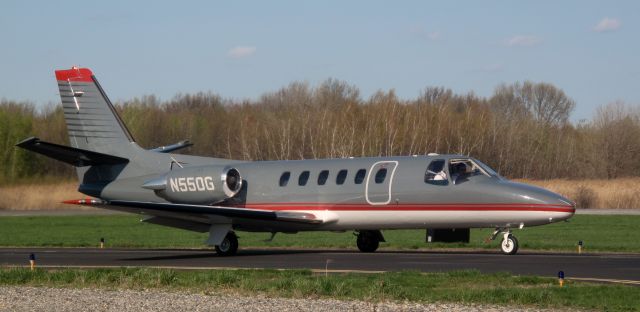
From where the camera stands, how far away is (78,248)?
1331 inches

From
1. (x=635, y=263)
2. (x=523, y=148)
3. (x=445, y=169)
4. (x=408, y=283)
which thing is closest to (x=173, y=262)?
(x=445, y=169)

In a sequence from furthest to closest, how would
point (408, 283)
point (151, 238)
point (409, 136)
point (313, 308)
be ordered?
point (409, 136)
point (151, 238)
point (408, 283)
point (313, 308)

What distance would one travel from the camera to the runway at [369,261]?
69.1 ft

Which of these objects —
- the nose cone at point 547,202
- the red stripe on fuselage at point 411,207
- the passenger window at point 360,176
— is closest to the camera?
the nose cone at point 547,202

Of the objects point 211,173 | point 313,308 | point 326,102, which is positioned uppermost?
point 326,102

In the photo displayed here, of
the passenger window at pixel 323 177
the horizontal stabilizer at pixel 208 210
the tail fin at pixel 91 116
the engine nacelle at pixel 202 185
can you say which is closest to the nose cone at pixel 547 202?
the passenger window at pixel 323 177

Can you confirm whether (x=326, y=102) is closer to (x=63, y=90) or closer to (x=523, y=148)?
(x=523, y=148)

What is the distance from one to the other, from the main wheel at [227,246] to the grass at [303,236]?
16.9 feet

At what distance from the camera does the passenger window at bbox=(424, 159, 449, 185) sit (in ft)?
87.0

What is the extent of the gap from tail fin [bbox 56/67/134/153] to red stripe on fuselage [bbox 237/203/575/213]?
510cm

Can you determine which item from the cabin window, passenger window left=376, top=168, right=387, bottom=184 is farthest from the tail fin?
passenger window left=376, top=168, right=387, bottom=184

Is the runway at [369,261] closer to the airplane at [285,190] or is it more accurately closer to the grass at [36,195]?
the airplane at [285,190]

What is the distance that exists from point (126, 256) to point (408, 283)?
1236 centimetres

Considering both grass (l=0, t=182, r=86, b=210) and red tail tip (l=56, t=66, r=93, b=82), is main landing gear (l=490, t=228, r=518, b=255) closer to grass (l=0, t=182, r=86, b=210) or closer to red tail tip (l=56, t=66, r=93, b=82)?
red tail tip (l=56, t=66, r=93, b=82)
